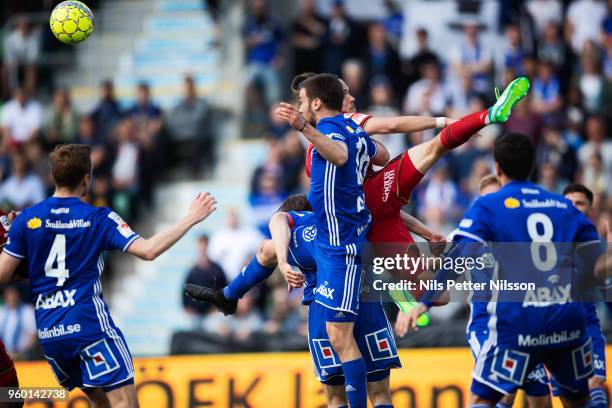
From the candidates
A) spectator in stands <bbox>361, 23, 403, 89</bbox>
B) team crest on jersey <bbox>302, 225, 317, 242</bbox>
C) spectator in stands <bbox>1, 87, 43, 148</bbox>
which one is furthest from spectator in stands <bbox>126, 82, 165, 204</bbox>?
team crest on jersey <bbox>302, 225, 317, 242</bbox>

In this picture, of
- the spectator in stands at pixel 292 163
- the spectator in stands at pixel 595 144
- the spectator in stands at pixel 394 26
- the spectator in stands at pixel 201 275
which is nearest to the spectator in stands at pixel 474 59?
the spectator in stands at pixel 394 26

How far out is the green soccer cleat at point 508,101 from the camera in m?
9.84

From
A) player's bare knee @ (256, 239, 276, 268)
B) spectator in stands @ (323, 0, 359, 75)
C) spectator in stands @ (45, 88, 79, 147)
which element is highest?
spectator in stands @ (323, 0, 359, 75)

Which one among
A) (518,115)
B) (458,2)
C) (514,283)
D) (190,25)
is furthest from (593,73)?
(514,283)

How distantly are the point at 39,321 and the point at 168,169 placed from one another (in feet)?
36.9

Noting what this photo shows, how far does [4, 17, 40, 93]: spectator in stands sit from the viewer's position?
2238 centimetres

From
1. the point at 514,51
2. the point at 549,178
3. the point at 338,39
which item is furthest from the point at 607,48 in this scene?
the point at 338,39

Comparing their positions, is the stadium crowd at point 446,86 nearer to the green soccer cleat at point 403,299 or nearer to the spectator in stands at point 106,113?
the spectator in stands at point 106,113

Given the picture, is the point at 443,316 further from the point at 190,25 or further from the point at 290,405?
the point at 190,25

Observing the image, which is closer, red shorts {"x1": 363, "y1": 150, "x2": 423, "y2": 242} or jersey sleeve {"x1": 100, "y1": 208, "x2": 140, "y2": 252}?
jersey sleeve {"x1": 100, "y1": 208, "x2": 140, "y2": 252}

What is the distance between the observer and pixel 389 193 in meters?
10.5

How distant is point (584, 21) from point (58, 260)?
41.3 ft

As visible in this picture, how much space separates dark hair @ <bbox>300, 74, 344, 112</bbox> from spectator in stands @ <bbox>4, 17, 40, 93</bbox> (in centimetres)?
1318

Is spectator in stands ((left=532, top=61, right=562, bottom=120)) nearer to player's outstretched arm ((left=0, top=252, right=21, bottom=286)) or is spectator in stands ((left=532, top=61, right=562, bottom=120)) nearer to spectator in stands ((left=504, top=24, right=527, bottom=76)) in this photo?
spectator in stands ((left=504, top=24, right=527, bottom=76))
